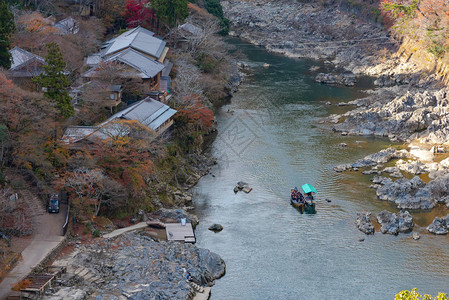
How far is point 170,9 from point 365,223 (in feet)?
100

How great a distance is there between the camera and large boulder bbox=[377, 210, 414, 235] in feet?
→ 91.7


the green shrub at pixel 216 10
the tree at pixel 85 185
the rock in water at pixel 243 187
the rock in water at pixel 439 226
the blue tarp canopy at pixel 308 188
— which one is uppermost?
the tree at pixel 85 185

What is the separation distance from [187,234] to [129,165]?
4812 mm

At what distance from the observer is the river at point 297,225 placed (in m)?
23.5

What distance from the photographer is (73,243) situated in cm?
2302

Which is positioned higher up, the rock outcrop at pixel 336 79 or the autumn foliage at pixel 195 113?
the autumn foliage at pixel 195 113

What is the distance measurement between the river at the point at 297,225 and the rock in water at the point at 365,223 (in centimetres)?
37

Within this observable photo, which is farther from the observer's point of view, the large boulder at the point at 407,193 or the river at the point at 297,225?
the large boulder at the point at 407,193

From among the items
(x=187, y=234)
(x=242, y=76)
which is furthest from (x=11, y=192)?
(x=242, y=76)

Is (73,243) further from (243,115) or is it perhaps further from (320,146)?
(243,115)

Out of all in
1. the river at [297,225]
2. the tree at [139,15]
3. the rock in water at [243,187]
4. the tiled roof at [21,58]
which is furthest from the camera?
the tree at [139,15]

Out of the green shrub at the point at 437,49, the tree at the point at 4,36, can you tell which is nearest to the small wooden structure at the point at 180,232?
the tree at the point at 4,36

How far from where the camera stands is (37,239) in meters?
22.2

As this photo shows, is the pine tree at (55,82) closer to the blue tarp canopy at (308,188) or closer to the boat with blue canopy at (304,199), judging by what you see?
the boat with blue canopy at (304,199)
